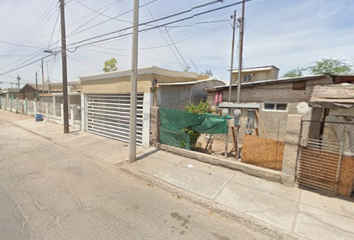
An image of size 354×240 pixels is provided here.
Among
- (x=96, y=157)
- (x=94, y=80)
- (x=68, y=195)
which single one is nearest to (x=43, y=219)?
(x=68, y=195)

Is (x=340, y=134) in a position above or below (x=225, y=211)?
above

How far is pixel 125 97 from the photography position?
841cm

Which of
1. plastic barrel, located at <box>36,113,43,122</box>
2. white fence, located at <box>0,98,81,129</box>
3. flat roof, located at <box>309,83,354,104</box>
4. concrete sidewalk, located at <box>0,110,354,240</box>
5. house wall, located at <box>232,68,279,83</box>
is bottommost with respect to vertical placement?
concrete sidewalk, located at <box>0,110,354,240</box>

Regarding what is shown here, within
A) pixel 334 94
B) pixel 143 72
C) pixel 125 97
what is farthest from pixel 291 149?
pixel 125 97

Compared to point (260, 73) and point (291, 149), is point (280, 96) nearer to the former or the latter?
point (291, 149)

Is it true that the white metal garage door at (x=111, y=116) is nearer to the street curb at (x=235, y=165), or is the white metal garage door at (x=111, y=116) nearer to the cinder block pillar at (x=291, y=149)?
the street curb at (x=235, y=165)

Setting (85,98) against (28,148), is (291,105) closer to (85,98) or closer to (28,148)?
(85,98)

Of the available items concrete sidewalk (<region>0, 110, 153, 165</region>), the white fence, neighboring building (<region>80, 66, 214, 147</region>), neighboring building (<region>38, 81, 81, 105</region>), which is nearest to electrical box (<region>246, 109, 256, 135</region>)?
neighboring building (<region>80, 66, 214, 147</region>)

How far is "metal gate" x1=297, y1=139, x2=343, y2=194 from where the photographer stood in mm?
3803

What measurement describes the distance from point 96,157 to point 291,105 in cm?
927

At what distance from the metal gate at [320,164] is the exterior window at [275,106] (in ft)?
16.1

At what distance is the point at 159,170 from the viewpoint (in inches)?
205

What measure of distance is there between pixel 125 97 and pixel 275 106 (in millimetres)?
7806

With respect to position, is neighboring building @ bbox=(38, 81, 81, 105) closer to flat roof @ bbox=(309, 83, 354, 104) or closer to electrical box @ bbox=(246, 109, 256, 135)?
electrical box @ bbox=(246, 109, 256, 135)
